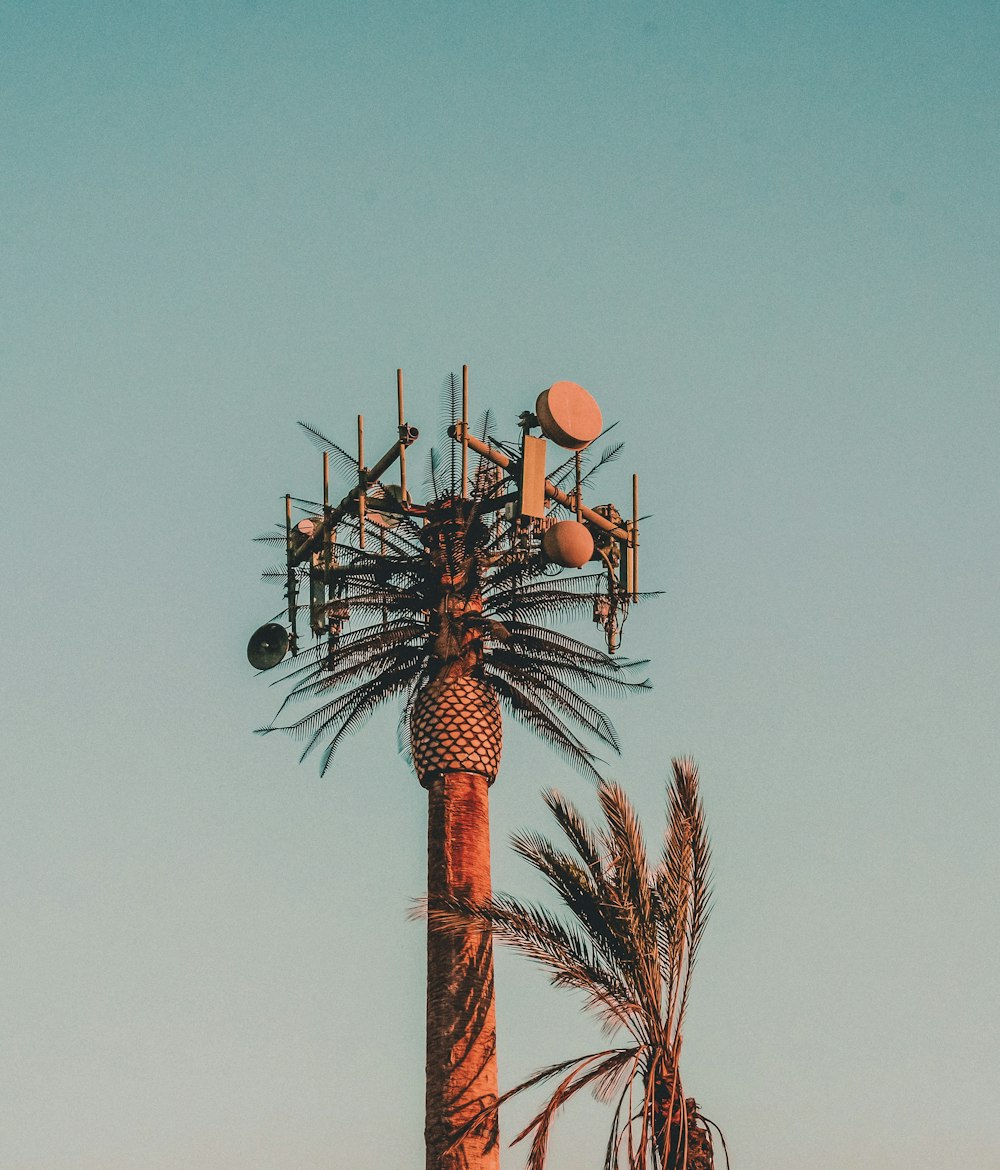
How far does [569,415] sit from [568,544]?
1.45 m

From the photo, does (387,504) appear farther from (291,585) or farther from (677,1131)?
(677,1131)

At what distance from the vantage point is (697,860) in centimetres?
1992

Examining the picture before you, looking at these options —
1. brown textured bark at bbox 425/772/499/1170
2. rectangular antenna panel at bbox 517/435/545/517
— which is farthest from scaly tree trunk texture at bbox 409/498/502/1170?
rectangular antenna panel at bbox 517/435/545/517

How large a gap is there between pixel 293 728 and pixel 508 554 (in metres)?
2.99

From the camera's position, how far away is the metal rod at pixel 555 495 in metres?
20.2

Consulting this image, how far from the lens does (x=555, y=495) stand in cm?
2050

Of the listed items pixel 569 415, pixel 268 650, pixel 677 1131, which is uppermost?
pixel 569 415

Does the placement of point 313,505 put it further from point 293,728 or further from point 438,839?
point 438,839

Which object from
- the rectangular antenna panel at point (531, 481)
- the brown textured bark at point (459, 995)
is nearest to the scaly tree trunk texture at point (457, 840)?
the brown textured bark at point (459, 995)

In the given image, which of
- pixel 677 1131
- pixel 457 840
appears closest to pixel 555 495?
pixel 457 840

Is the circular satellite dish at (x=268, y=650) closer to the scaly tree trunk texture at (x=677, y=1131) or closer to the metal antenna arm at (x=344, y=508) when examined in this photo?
the metal antenna arm at (x=344, y=508)

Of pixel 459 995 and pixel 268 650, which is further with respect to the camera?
pixel 268 650

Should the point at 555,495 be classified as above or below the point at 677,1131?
above

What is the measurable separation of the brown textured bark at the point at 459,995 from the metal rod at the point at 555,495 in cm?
301
